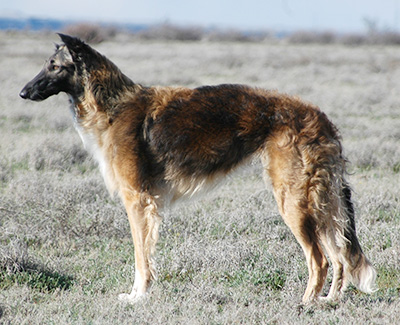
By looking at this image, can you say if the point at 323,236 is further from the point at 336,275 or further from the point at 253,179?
the point at 253,179

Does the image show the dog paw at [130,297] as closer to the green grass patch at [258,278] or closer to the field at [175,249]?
the field at [175,249]

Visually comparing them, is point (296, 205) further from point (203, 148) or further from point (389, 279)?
point (389, 279)

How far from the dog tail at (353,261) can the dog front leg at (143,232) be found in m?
1.59

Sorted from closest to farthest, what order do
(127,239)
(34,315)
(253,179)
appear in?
(34,315) < (127,239) < (253,179)

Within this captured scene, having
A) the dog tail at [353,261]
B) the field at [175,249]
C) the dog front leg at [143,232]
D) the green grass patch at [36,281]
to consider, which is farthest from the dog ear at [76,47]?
the dog tail at [353,261]

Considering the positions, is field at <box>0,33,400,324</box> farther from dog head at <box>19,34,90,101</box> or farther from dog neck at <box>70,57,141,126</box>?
dog head at <box>19,34,90,101</box>

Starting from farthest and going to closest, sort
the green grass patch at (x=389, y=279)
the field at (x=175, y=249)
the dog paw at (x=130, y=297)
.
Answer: the green grass patch at (x=389, y=279) < the dog paw at (x=130, y=297) < the field at (x=175, y=249)

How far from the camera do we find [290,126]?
4332 mm

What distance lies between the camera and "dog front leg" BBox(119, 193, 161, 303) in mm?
4605

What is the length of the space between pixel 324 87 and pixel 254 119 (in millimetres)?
15094

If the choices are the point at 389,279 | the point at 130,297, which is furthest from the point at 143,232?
the point at 389,279

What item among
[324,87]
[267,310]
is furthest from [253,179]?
[324,87]

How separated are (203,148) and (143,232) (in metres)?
0.90

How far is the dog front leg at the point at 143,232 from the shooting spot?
4.61 meters
